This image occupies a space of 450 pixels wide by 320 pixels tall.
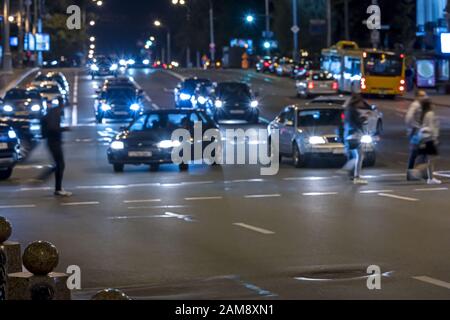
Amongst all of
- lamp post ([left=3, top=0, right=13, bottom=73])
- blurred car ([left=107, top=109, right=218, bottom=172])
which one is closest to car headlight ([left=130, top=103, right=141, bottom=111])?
blurred car ([left=107, top=109, right=218, bottom=172])

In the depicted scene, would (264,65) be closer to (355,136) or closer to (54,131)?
(355,136)

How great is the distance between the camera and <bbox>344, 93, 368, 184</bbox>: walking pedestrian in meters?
21.7

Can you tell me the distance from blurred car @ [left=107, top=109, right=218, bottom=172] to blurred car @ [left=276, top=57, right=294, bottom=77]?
209 ft

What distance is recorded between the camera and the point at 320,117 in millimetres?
26953

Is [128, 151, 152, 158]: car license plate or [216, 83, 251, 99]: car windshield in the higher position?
[216, 83, 251, 99]: car windshield

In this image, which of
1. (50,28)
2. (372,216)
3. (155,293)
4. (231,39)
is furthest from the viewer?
(231,39)

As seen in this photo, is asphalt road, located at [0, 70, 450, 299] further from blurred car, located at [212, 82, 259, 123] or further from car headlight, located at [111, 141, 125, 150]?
blurred car, located at [212, 82, 259, 123]

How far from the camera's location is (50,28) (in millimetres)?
79250

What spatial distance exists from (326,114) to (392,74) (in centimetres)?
3756

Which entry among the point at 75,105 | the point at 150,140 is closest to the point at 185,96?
the point at 75,105

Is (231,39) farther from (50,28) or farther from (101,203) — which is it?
(101,203)

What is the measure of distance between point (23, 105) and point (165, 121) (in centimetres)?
1884

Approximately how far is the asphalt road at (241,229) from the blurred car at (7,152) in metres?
0.28

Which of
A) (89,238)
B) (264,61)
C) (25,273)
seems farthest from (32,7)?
(25,273)
